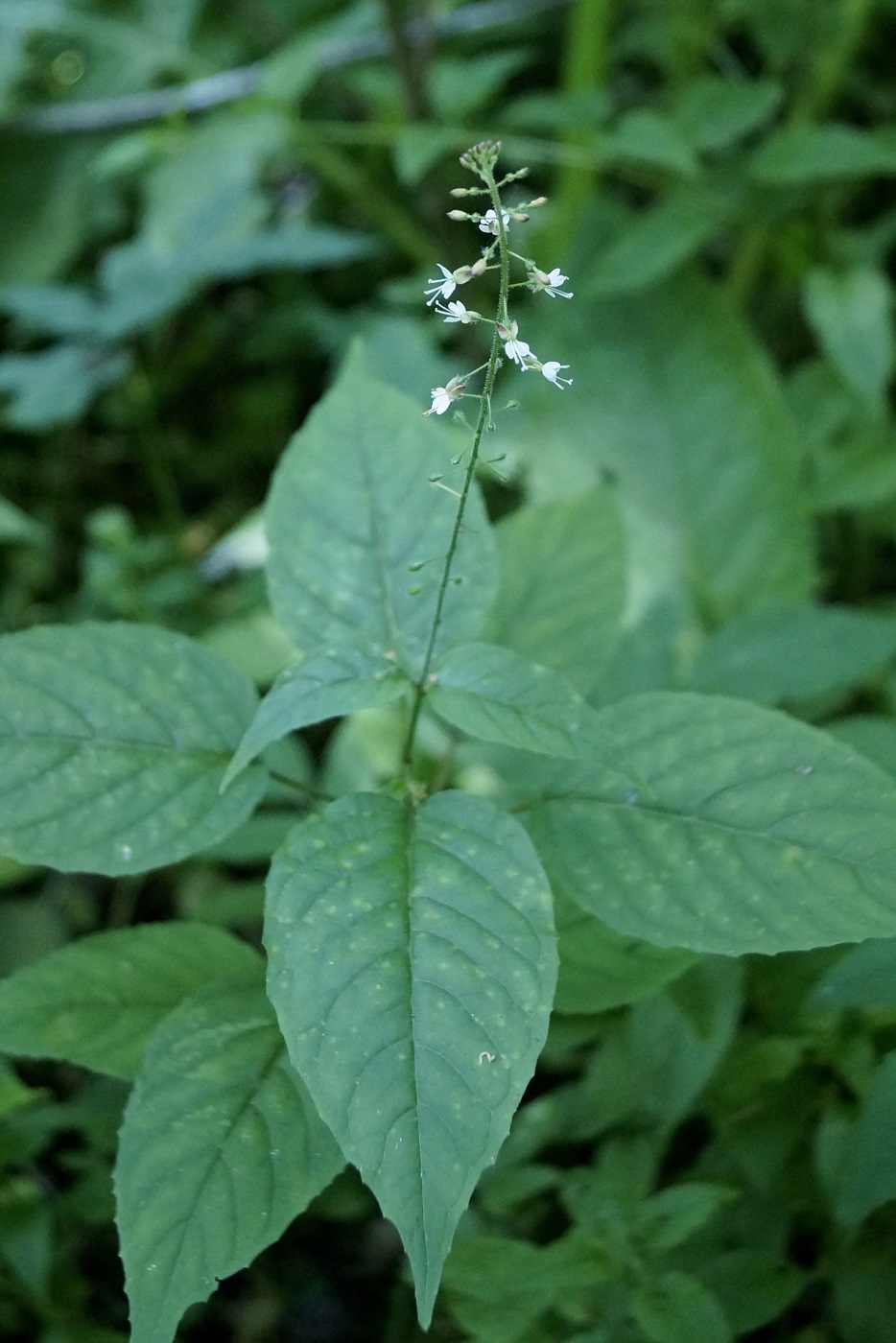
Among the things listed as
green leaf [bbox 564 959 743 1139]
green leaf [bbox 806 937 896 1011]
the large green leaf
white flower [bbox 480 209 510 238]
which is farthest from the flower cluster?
the large green leaf

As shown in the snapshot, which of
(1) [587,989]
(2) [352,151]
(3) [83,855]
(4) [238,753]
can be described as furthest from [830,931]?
(2) [352,151]

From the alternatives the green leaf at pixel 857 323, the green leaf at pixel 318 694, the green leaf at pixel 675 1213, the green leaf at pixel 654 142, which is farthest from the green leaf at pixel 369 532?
the green leaf at pixel 857 323

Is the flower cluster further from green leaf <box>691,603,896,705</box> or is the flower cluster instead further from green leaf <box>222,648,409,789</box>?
green leaf <box>691,603,896,705</box>

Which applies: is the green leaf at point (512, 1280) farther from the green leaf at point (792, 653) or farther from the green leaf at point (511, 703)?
the green leaf at point (792, 653)

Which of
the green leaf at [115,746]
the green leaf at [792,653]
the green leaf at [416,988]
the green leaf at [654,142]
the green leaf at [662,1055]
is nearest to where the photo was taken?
the green leaf at [416,988]

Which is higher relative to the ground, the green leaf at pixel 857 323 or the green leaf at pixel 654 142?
the green leaf at pixel 654 142

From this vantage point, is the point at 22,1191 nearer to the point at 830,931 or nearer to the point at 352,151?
the point at 830,931
